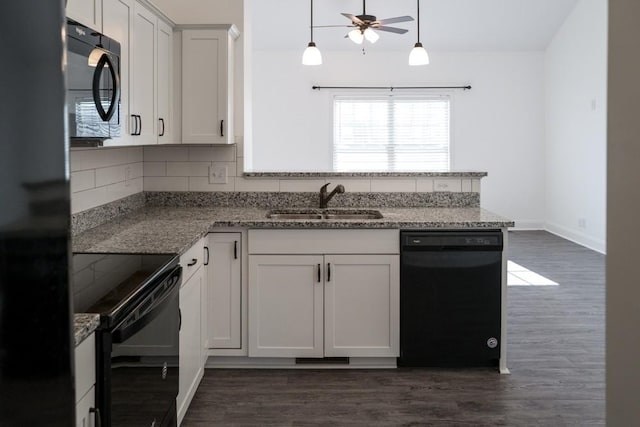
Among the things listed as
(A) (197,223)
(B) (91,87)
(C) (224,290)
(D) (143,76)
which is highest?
(D) (143,76)

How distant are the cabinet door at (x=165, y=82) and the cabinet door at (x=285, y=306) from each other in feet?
2.81

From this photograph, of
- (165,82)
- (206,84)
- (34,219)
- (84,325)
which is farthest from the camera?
(206,84)

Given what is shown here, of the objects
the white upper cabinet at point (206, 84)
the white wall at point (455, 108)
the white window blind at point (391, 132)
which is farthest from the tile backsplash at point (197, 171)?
the white window blind at point (391, 132)

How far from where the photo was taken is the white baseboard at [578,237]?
766 centimetres

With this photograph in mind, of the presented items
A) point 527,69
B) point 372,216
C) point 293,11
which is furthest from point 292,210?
point 527,69

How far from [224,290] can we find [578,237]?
19.5ft

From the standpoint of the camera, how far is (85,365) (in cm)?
161

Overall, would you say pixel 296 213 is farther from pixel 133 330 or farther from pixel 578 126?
pixel 578 126

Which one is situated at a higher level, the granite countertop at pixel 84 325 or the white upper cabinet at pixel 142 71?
the white upper cabinet at pixel 142 71

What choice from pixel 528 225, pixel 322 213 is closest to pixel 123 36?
pixel 322 213

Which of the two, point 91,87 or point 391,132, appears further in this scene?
point 391,132

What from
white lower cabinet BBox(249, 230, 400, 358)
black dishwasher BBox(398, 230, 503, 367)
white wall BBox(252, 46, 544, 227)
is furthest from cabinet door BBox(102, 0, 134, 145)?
white wall BBox(252, 46, 544, 227)

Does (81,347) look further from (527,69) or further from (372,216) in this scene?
(527,69)

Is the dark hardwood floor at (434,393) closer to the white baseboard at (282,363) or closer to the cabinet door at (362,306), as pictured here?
the white baseboard at (282,363)
